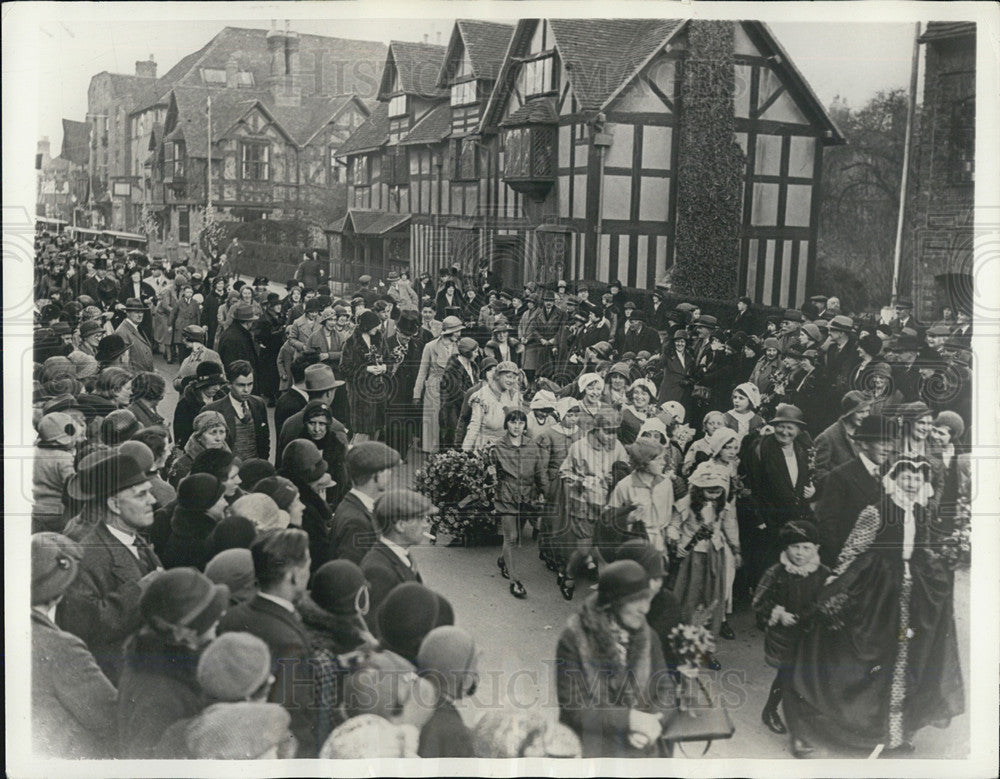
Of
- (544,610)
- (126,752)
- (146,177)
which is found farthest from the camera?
(146,177)

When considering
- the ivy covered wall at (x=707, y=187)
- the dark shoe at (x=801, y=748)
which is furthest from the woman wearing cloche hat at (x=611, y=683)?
the ivy covered wall at (x=707, y=187)

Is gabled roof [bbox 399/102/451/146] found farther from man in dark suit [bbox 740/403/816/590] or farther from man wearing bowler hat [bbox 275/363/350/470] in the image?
man in dark suit [bbox 740/403/816/590]

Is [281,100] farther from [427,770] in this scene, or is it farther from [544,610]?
[427,770]

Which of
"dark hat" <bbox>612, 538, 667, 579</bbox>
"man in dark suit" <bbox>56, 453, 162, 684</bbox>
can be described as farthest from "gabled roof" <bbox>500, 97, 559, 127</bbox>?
"man in dark suit" <bbox>56, 453, 162, 684</bbox>

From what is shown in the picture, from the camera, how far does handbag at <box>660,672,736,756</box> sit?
5637mm

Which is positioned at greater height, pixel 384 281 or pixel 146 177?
pixel 146 177

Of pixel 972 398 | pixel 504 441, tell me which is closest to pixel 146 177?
pixel 504 441

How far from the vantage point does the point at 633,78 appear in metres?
6.38

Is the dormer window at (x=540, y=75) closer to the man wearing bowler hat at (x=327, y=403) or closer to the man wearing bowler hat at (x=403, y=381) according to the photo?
the man wearing bowler hat at (x=403, y=381)

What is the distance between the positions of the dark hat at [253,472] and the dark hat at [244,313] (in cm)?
116

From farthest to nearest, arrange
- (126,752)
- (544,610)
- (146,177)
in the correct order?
(146,177)
(544,610)
(126,752)

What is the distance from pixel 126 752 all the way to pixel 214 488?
1756 millimetres

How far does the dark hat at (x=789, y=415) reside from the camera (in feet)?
20.3

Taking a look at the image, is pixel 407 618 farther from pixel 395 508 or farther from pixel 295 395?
pixel 295 395
